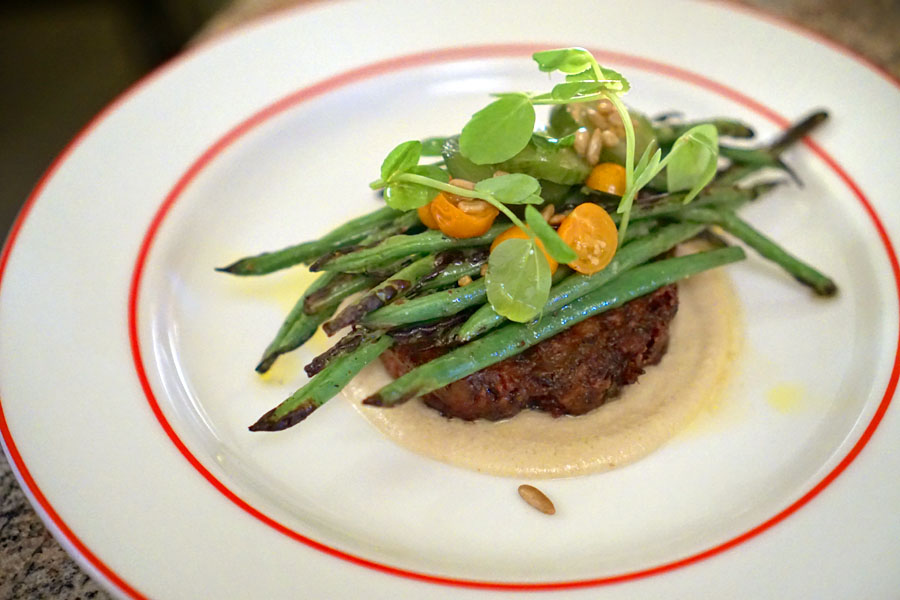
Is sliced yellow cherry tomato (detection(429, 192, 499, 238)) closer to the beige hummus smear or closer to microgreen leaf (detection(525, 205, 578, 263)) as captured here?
microgreen leaf (detection(525, 205, 578, 263))

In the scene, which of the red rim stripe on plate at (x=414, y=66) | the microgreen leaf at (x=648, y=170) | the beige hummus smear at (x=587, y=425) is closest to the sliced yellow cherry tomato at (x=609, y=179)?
the microgreen leaf at (x=648, y=170)

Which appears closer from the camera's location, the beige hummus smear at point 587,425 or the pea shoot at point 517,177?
the pea shoot at point 517,177

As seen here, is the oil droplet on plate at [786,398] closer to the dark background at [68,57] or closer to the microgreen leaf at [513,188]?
the microgreen leaf at [513,188]

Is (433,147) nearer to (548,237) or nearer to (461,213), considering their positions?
(461,213)

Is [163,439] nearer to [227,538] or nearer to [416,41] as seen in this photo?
[227,538]

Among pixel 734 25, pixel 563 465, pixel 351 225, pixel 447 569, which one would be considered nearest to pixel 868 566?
pixel 563 465

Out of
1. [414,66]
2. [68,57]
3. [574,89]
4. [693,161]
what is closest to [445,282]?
[574,89]
